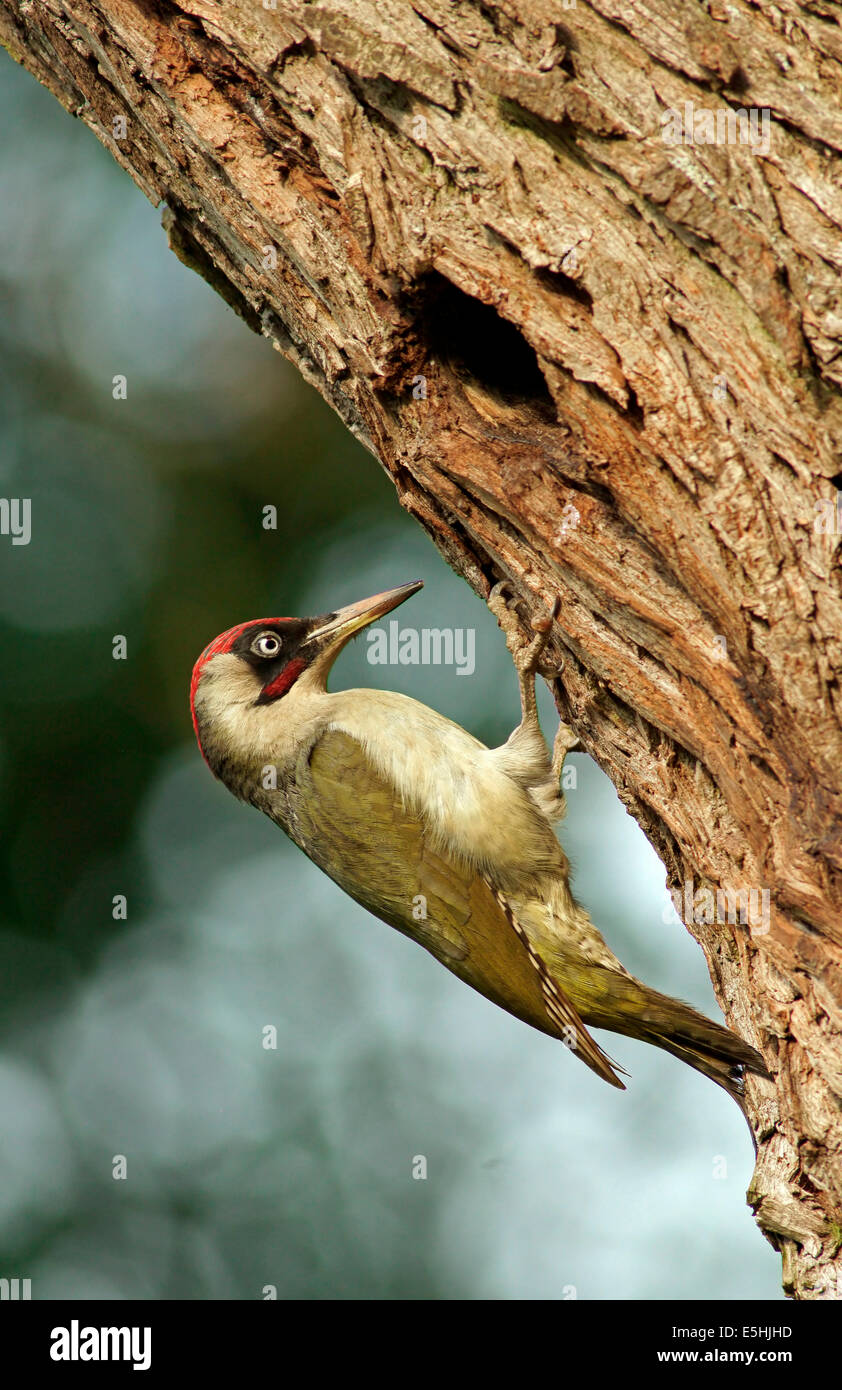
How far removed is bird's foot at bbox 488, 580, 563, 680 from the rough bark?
13 centimetres

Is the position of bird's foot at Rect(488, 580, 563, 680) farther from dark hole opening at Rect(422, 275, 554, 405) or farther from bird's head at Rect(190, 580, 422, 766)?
bird's head at Rect(190, 580, 422, 766)

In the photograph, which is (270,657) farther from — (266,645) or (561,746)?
(561,746)

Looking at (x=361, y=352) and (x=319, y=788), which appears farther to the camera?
(x=319, y=788)

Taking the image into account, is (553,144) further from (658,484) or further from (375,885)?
(375,885)

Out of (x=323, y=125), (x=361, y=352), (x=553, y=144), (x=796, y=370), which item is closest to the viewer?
(x=796, y=370)

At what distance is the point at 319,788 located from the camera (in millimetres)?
4512

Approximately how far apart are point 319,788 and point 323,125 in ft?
8.08

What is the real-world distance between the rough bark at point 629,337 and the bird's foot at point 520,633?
13cm

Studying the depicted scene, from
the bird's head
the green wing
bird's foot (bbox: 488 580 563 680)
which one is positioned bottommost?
the green wing

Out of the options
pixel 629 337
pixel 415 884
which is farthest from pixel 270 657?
pixel 629 337

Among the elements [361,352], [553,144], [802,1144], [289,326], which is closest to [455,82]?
[553,144]

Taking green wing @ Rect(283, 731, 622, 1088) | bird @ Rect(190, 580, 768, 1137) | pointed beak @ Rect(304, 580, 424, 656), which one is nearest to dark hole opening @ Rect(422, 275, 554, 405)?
bird @ Rect(190, 580, 768, 1137)

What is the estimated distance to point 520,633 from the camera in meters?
3.84

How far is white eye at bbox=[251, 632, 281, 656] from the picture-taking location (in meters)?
4.77
